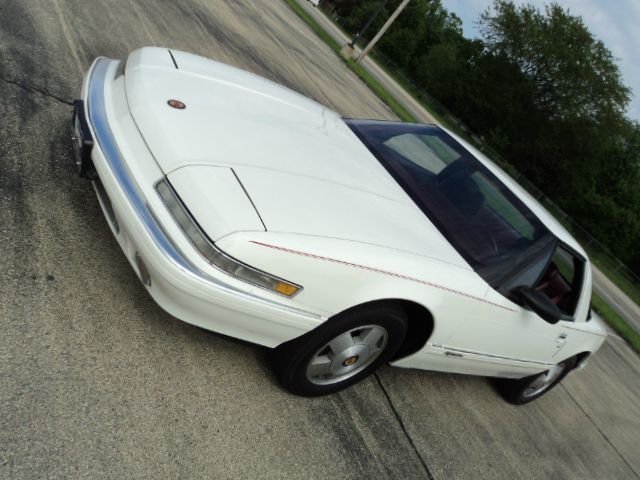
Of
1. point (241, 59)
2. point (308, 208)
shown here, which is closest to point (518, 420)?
point (308, 208)

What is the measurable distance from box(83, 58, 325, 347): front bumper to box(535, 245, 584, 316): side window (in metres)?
2.10

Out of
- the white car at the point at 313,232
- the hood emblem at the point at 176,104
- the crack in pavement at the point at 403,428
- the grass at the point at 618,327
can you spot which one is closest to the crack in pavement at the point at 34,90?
the white car at the point at 313,232

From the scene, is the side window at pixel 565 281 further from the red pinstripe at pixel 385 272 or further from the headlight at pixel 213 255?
the headlight at pixel 213 255

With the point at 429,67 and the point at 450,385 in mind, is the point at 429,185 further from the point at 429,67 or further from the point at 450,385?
the point at 429,67

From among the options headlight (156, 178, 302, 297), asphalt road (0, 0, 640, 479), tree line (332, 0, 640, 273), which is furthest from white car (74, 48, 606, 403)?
tree line (332, 0, 640, 273)

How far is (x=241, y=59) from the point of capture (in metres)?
9.03

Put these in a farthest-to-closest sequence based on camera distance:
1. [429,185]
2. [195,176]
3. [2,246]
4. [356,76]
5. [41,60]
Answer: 1. [356,76]
2. [41,60]
3. [429,185]
4. [2,246]
5. [195,176]

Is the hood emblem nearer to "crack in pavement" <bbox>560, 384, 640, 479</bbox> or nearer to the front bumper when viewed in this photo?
the front bumper

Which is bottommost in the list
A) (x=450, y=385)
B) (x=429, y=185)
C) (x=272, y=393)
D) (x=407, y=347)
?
(x=272, y=393)

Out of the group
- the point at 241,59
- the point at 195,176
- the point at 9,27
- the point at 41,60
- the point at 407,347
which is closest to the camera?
the point at 195,176

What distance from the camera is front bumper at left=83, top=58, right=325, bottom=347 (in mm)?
2098

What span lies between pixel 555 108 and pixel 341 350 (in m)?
43.8

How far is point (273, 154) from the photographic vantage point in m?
2.64

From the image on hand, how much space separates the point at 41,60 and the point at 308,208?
359cm
